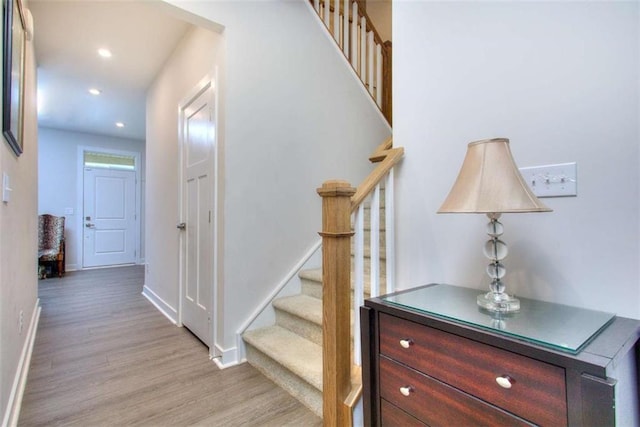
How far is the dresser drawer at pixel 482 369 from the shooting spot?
744 mm

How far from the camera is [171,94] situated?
3213 mm

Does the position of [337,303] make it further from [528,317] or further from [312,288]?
[312,288]

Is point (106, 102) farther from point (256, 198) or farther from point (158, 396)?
point (158, 396)

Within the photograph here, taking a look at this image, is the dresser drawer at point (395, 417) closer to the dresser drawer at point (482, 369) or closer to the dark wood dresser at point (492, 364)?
the dark wood dresser at point (492, 364)

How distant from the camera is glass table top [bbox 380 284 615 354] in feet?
2.62

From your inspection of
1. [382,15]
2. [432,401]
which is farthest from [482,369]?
[382,15]

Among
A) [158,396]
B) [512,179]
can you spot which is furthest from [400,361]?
[158,396]

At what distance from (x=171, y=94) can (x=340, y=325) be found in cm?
303

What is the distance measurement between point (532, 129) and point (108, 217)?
7219 mm

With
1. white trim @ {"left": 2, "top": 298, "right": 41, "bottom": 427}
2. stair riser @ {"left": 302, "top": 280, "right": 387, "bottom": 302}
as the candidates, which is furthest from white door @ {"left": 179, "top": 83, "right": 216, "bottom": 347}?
white trim @ {"left": 2, "top": 298, "right": 41, "bottom": 427}

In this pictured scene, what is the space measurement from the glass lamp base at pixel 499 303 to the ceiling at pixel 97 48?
2382 millimetres

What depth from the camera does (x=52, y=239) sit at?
5453 mm

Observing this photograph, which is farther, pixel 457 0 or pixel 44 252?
pixel 44 252

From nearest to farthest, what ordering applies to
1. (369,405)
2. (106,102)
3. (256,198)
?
(369,405) < (256,198) < (106,102)
